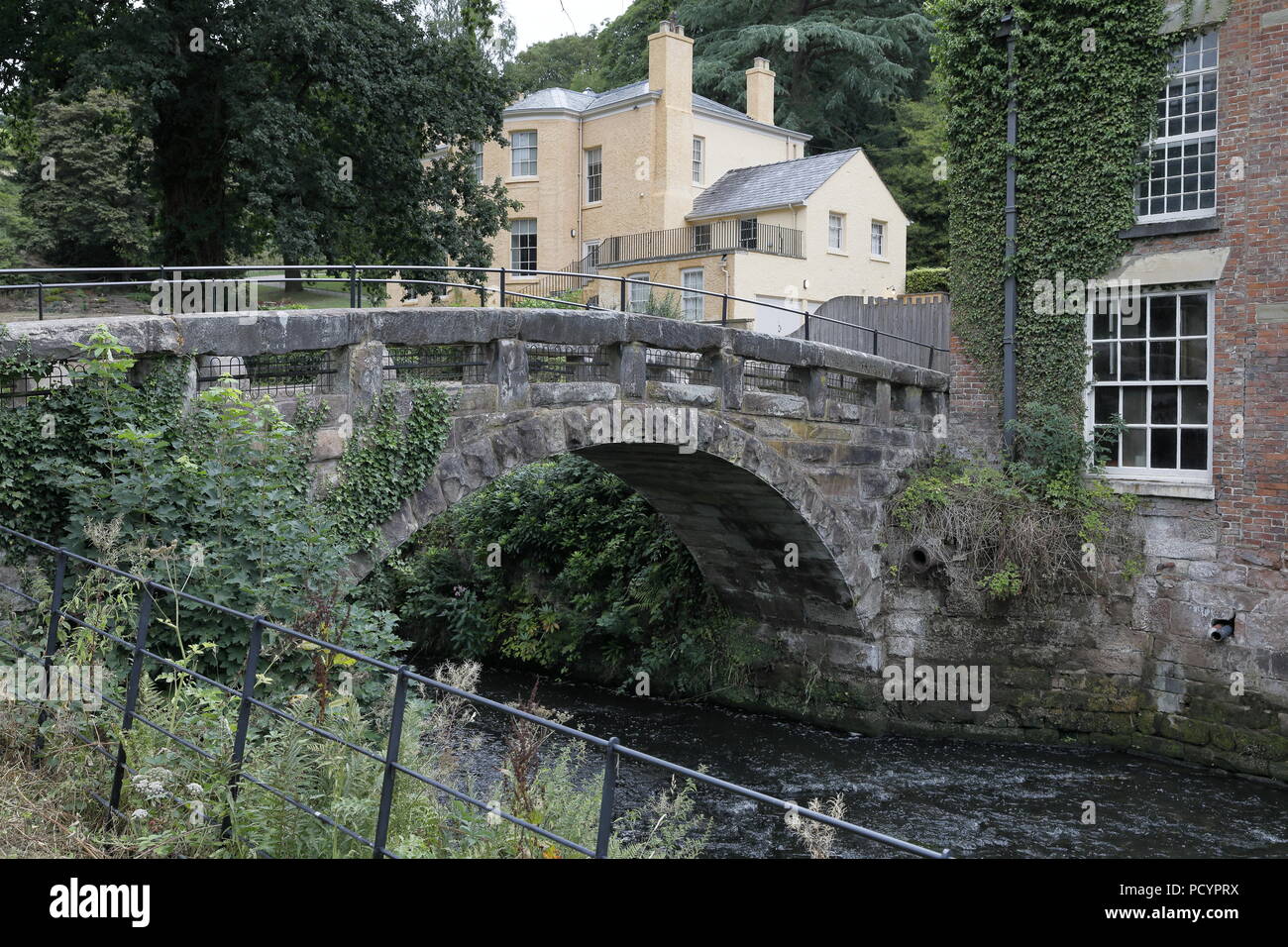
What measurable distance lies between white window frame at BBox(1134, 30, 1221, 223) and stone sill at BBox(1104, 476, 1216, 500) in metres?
2.91


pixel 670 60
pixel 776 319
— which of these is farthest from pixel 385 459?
pixel 670 60

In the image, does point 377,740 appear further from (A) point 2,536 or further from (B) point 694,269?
(B) point 694,269

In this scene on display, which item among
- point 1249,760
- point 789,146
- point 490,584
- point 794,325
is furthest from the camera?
point 789,146

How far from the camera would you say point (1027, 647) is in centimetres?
1305

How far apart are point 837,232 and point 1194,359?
1732 centimetres

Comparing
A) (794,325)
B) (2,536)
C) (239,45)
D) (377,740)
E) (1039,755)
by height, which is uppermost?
(239,45)

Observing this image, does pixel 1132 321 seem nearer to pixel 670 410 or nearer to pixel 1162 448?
pixel 1162 448

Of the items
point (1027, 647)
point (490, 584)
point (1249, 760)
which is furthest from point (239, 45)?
point (1249, 760)

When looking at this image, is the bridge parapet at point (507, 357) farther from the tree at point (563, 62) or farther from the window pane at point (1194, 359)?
the tree at point (563, 62)

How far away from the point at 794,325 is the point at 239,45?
1420cm

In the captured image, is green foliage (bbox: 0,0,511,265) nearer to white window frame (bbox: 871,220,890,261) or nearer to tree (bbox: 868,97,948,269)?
white window frame (bbox: 871,220,890,261)

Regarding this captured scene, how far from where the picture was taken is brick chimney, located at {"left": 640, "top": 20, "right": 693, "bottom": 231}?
96.4 ft

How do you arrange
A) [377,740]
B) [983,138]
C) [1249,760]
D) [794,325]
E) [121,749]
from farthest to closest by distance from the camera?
[794,325] → [983,138] → [1249,760] → [377,740] → [121,749]

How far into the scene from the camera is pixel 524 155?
31922mm
